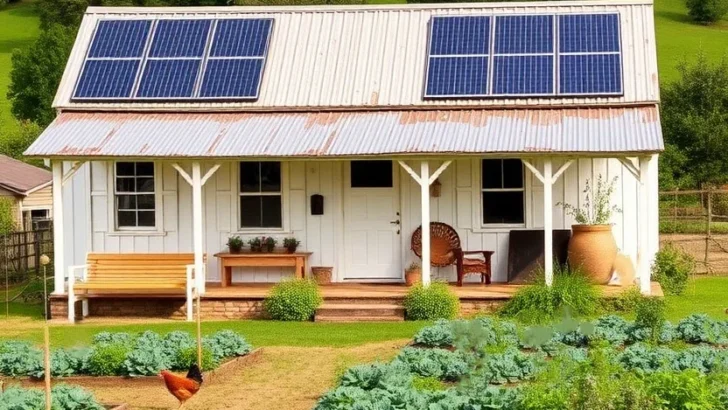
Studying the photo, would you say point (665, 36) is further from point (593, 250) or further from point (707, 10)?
point (593, 250)

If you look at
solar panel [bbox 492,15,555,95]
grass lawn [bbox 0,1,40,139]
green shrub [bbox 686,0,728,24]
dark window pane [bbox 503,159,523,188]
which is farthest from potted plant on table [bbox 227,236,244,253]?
green shrub [bbox 686,0,728,24]

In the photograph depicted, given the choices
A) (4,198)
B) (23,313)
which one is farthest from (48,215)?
(23,313)

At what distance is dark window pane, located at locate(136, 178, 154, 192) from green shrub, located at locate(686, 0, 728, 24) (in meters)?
58.2

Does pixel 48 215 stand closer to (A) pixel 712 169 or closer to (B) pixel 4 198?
(B) pixel 4 198

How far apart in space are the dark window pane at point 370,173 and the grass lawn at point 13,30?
161ft

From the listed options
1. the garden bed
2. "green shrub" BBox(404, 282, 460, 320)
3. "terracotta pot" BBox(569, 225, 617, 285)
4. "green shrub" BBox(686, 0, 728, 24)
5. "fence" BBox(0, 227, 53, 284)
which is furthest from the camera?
"green shrub" BBox(686, 0, 728, 24)

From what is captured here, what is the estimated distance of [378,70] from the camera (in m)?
21.1

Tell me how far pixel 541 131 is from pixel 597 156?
3.55ft

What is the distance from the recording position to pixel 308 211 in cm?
2081

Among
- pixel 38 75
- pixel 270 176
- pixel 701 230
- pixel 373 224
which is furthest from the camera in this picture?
pixel 38 75

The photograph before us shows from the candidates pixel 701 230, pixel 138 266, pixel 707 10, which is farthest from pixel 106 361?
pixel 707 10

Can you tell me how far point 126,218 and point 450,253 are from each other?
18.5ft

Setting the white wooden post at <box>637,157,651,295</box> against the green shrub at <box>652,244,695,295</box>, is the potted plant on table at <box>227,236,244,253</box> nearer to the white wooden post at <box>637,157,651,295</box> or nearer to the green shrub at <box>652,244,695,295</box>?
the white wooden post at <box>637,157,651,295</box>

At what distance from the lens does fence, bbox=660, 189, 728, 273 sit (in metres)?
27.5
